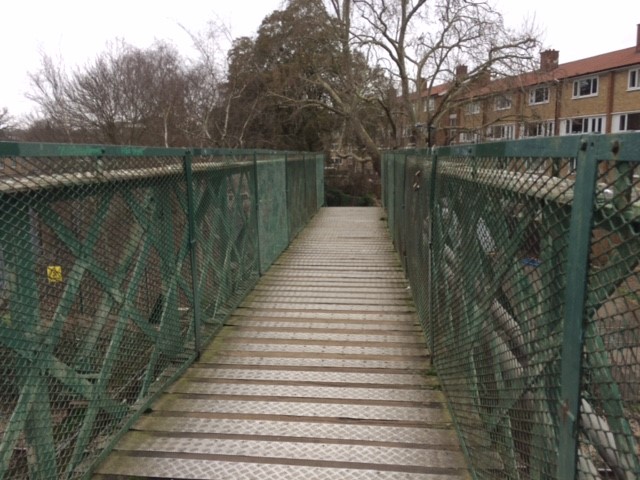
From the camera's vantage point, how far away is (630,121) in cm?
2973

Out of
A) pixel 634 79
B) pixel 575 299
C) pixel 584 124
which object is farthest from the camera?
pixel 584 124

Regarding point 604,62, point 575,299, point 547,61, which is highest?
point 604,62

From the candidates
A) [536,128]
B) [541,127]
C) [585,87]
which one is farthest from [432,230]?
[585,87]

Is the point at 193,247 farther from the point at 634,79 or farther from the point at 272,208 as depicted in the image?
the point at 634,79

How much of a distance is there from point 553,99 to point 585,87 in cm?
257

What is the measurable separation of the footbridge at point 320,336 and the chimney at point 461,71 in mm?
18350

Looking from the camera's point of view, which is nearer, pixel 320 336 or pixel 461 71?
pixel 320 336

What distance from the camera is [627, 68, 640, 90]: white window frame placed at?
2891cm

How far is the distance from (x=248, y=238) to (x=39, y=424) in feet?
14.1

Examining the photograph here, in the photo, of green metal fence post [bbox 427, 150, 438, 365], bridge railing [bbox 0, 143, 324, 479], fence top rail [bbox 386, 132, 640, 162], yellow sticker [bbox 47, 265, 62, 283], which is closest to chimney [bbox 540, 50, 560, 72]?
green metal fence post [bbox 427, 150, 438, 365]

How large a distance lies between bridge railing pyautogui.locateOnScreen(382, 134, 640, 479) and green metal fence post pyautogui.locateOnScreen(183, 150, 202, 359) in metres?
2.01

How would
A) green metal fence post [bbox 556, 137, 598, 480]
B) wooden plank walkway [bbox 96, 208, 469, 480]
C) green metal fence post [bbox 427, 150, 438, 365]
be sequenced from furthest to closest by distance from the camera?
1. green metal fence post [bbox 427, 150, 438, 365]
2. wooden plank walkway [bbox 96, 208, 469, 480]
3. green metal fence post [bbox 556, 137, 598, 480]

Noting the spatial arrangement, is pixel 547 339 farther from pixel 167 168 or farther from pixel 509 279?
pixel 167 168

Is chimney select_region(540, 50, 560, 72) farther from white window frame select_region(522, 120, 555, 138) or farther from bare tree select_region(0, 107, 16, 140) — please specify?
bare tree select_region(0, 107, 16, 140)
